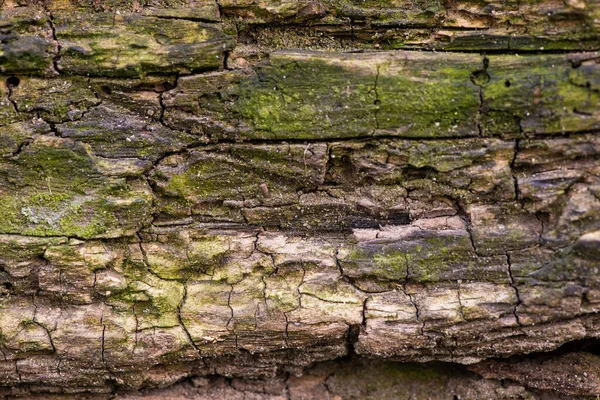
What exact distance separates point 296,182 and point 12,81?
154cm

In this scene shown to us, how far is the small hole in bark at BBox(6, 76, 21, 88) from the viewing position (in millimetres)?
2493

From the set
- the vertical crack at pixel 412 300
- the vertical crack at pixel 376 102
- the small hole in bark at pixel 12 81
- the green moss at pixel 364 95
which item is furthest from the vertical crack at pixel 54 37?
the vertical crack at pixel 412 300

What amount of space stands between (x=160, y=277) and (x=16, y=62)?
1296 millimetres

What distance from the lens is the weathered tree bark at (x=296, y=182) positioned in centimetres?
245

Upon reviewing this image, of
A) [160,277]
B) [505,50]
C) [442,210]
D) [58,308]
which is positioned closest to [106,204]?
[160,277]

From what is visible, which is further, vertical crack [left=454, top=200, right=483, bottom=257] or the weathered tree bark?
vertical crack [left=454, top=200, right=483, bottom=257]

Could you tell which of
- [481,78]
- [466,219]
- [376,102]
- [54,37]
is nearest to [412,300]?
[466,219]

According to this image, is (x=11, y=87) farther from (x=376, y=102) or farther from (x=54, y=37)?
(x=376, y=102)

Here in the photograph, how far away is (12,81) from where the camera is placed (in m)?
2.50

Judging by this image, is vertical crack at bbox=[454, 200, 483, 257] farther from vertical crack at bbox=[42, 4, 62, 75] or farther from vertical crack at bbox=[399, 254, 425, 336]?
vertical crack at bbox=[42, 4, 62, 75]

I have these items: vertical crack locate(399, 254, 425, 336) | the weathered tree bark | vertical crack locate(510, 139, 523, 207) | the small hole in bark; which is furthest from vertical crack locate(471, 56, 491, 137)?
the small hole in bark

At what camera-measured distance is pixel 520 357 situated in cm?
283

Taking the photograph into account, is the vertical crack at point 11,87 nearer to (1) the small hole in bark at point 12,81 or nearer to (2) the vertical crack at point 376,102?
(1) the small hole in bark at point 12,81

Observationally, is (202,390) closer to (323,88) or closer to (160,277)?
(160,277)
